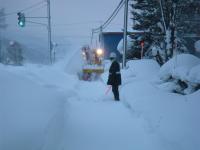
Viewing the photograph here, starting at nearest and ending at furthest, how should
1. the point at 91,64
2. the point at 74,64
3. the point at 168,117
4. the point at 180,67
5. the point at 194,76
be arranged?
the point at 168,117, the point at 194,76, the point at 180,67, the point at 91,64, the point at 74,64

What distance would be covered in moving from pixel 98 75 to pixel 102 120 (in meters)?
16.2

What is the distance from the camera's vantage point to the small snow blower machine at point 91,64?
24.8m

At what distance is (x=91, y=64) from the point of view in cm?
2655

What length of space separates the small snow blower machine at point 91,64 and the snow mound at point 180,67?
491 inches

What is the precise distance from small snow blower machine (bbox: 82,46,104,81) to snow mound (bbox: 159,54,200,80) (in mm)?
12468

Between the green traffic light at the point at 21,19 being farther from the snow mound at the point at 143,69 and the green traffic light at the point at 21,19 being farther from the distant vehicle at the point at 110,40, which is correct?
the distant vehicle at the point at 110,40

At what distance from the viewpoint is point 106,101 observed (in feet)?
39.1

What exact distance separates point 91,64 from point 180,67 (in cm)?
1636

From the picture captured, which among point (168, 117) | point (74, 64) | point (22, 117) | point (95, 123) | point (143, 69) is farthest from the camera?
point (74, 64)

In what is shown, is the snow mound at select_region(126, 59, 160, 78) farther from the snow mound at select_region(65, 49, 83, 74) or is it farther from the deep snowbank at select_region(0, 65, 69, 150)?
the snow mound at select_region(65, 49, 83, 74)

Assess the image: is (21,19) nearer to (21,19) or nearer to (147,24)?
(21,19)

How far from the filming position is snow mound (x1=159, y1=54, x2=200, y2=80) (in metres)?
9.99

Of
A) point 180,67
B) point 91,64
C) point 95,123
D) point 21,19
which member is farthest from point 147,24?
point 95,123

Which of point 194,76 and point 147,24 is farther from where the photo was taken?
point 147,24
